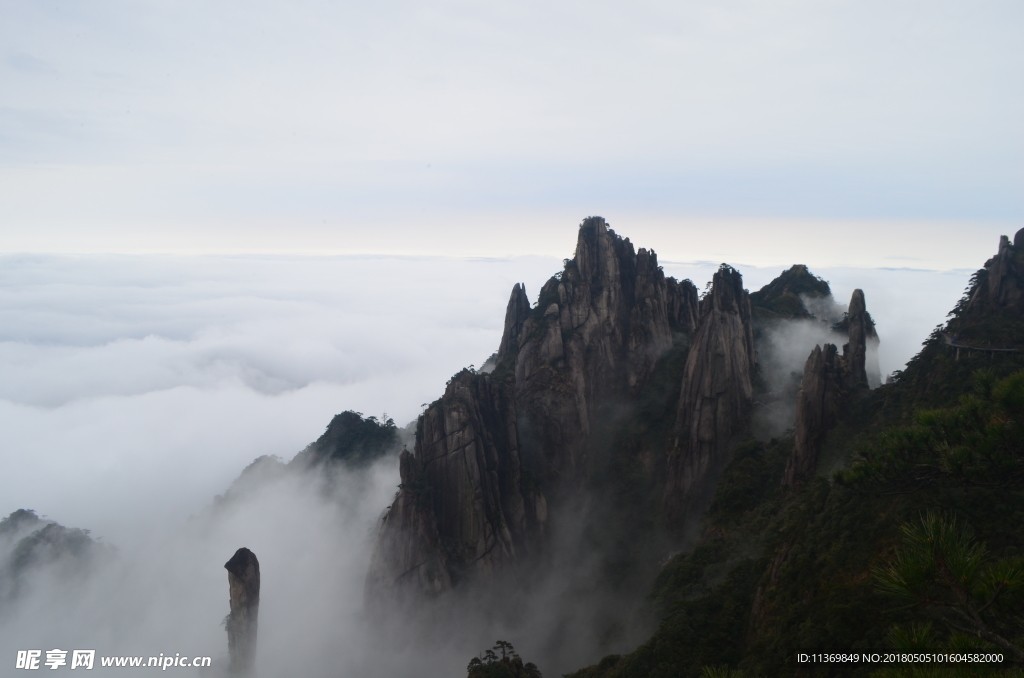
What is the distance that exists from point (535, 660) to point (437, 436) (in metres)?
19.3

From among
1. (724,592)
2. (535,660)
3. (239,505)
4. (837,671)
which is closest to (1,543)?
(239,505)

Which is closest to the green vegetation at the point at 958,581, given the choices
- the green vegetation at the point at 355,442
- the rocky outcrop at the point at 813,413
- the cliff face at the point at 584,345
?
the rocky outcrop at the point at 813,413

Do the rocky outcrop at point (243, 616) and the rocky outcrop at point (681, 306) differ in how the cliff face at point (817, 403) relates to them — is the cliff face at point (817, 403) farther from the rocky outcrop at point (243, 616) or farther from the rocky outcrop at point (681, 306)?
the rocky outcrop at point (243, 616)

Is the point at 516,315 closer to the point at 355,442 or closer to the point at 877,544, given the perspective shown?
the point at 355,442

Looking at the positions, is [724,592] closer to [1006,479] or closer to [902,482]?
[902,482]

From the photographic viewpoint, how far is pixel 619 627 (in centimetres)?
3912

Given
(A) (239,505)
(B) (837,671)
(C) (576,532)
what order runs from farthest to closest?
(A) (239,505)
(C) (576,532)
(B) (837,671)

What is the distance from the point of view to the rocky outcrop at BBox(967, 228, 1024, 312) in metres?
35.4

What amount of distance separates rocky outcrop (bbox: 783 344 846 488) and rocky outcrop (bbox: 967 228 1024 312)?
10.3 m

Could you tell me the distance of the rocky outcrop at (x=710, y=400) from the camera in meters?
47.7

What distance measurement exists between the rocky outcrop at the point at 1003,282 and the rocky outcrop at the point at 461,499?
37.0 metres

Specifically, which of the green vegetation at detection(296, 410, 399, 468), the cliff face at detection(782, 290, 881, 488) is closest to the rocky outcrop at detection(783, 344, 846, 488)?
the cliff face at detection(782, 290, 881, 488)

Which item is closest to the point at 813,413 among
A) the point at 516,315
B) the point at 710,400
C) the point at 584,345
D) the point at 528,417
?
the point at 710,400

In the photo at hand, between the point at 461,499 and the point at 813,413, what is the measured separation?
2806 cm
